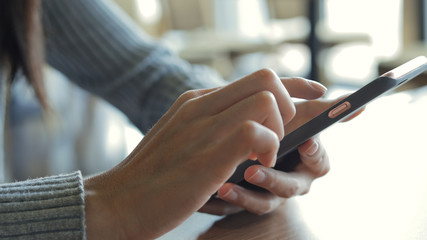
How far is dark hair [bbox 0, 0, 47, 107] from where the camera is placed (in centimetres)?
80

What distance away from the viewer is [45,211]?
364 millimetres

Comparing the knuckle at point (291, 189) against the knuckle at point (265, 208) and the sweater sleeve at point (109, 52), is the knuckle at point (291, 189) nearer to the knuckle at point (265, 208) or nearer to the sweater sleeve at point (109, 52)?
the knuckle at point (265, 208)

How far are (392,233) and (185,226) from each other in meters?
0.17

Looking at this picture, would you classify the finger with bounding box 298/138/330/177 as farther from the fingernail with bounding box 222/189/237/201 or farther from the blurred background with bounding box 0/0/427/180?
the blurred background with bounding box 0/0/427/180

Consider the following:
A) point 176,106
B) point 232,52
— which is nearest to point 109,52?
point 176,106

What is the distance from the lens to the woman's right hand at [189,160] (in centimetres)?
34

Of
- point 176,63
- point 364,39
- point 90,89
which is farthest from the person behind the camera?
point 364,39

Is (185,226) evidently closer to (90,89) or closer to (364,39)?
A: (90,89)

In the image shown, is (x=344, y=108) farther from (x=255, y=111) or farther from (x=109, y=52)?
(x=109, y=52)

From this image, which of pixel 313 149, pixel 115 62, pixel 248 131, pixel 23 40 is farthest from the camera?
pixel 115 62

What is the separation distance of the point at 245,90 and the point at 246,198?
104 millimetres

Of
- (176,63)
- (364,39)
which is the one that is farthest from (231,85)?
(364,39)

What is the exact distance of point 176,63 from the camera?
87cm

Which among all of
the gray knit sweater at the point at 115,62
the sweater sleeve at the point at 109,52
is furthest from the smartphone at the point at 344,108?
the sweater sleeve at the point at 109,52
